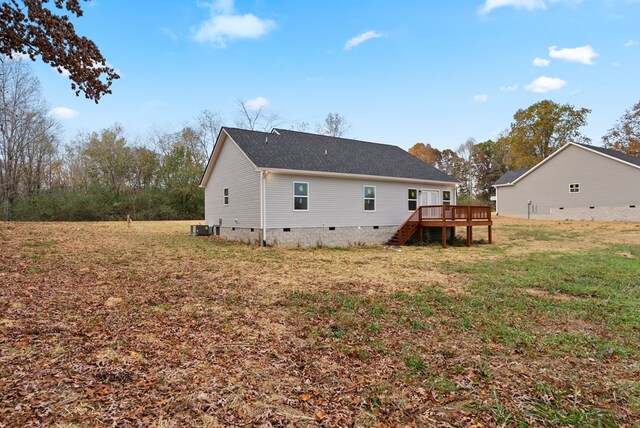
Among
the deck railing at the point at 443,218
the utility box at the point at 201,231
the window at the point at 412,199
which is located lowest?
the utility box at the point at 201,231

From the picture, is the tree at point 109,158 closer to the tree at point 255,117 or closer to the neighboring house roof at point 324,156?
the tree at point 255,117

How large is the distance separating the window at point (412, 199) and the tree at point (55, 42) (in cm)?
1350

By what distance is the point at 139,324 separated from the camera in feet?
15.7

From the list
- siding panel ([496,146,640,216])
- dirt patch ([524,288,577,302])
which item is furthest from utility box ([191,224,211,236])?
siding panel ([496,146,640,216])

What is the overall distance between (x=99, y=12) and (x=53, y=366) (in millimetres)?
11741

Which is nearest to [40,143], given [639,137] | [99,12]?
[99,12]

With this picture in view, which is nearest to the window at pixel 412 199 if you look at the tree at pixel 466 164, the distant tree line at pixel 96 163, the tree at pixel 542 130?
the distant tree line at pixel 96 163

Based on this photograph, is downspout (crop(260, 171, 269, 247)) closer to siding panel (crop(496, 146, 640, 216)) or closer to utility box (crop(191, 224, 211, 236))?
utility box (crop(191, 224, 211, 236))

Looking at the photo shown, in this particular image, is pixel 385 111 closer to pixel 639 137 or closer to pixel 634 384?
pixel 634 384

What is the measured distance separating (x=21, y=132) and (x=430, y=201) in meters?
30.8

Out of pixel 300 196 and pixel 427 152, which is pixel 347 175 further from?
pixel 427 152

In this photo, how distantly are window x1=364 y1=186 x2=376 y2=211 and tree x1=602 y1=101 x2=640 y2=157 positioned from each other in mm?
39500

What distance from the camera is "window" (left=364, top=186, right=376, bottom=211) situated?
52.7 ft

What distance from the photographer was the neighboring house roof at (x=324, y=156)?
47.2 ft
